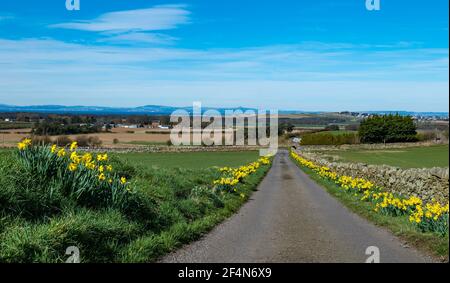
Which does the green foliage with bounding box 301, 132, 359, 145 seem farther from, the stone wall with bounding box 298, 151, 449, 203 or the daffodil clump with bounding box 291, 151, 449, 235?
the daffodil clump with bounding box 291, 151, 449, 235

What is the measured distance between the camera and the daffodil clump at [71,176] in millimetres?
8656

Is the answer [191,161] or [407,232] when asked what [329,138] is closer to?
[191,161]

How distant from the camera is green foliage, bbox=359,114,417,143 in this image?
63.4m

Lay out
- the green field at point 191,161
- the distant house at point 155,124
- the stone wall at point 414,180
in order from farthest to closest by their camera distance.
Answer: the distant house at point 155,124 → the green field at point 191,161 → the stone wall at point 414,180

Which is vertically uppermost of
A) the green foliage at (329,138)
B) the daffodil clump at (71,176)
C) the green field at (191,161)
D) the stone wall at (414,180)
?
the daffodil clump at (71,176)

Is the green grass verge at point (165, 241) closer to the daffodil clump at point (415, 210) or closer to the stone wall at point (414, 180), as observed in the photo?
the daffodil clump at point (415, 210)

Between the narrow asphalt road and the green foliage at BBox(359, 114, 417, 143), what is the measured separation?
5310cm

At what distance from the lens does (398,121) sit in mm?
67062

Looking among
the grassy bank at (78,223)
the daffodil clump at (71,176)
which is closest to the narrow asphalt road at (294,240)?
the grassy bank at (78,223)

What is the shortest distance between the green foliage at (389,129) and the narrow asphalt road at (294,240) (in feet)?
174

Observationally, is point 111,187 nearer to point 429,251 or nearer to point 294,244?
point 294,244

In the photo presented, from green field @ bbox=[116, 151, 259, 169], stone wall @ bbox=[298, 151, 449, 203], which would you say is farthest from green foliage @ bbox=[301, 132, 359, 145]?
stone wall @ bbox=[298, 151, 449, 203]
